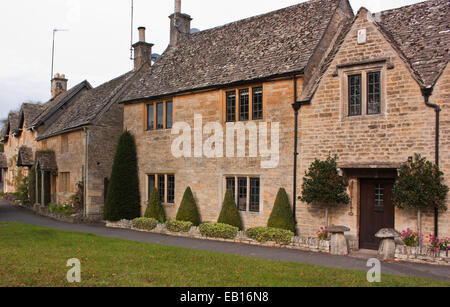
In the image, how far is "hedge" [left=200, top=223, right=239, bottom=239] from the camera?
16.9 metres

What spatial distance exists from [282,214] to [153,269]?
22.4 feet

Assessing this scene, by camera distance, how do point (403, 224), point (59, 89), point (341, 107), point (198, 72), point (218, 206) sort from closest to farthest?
1. point (403, 224)
2. point (341, 107)
3. point (218, 206)
4. point (198, 72)
5. point (59, 89)

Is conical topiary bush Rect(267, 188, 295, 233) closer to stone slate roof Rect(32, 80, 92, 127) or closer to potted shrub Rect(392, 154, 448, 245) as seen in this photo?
potted shrub Rect(392, 154, 448, 245)

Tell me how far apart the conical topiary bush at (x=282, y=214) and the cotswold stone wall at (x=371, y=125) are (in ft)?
1.56

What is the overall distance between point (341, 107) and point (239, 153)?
5.17 meters

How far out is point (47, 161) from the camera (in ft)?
98.6

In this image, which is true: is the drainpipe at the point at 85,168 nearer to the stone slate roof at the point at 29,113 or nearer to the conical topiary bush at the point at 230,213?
the conical topiary bush at the point at 230,213

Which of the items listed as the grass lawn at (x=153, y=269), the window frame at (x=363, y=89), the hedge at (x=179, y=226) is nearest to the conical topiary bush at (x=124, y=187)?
the hedge at (x=179, y=226)

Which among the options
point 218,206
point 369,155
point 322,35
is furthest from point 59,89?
point 369,155

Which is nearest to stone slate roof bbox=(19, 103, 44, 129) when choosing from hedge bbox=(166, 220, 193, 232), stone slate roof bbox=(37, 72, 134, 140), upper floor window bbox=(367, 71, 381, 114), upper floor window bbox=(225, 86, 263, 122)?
stone slate roof bbox=(37, 72, 134, 140)

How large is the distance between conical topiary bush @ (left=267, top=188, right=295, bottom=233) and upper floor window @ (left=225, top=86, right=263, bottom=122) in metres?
3.77

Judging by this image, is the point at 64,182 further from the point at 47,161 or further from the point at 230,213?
the point at 230,213

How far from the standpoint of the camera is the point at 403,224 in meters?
13.8

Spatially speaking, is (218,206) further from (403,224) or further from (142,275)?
(142,275)
